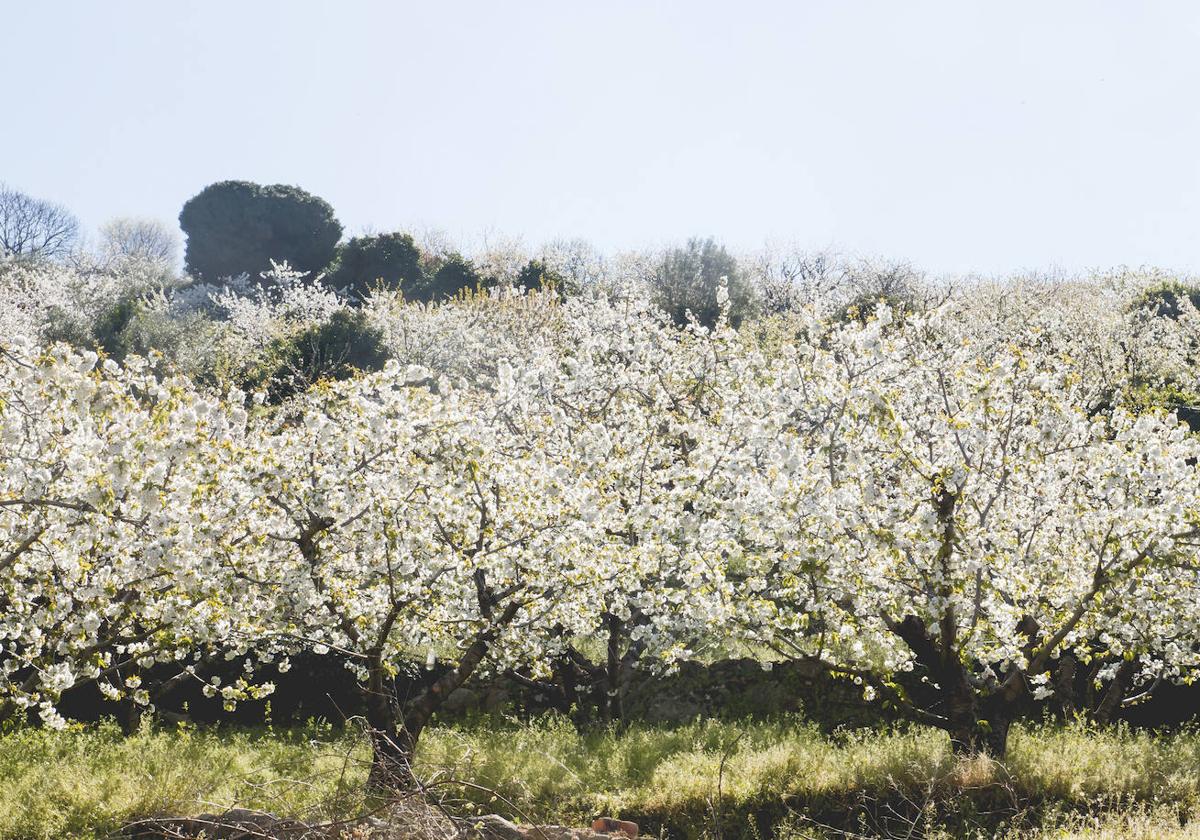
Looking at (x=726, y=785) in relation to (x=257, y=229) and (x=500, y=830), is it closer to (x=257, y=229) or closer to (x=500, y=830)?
(x=500, y=830)

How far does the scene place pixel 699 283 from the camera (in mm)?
48688

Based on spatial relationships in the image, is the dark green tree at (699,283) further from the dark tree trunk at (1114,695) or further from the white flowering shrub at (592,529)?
the white flowering shrub at (592,529)

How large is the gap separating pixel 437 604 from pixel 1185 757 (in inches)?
405

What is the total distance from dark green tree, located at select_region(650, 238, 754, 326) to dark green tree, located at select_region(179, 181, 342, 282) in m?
25.5

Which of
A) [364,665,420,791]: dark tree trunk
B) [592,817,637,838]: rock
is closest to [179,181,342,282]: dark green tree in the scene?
[364,665,420,791]: dark tree trunk

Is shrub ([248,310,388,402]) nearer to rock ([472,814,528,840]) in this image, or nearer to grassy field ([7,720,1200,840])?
grassy field ([7,720,1200,840])

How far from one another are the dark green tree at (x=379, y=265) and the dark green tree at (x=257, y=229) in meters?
2.85

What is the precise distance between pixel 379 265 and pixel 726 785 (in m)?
52.2

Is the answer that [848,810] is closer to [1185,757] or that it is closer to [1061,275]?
[1185,757]

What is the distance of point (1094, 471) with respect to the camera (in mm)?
11609

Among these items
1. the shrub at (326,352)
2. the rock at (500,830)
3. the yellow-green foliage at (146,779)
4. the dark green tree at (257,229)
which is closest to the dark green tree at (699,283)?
the shrub at (326,352)

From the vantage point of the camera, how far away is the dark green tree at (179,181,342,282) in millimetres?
62625

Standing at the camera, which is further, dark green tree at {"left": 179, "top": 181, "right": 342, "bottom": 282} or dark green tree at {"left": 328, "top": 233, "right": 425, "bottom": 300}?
dark green tree at {"left": 179, "top": 181, "right": 342, "bottom": 282}

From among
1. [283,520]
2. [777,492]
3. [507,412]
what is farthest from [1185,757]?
[283,520]
